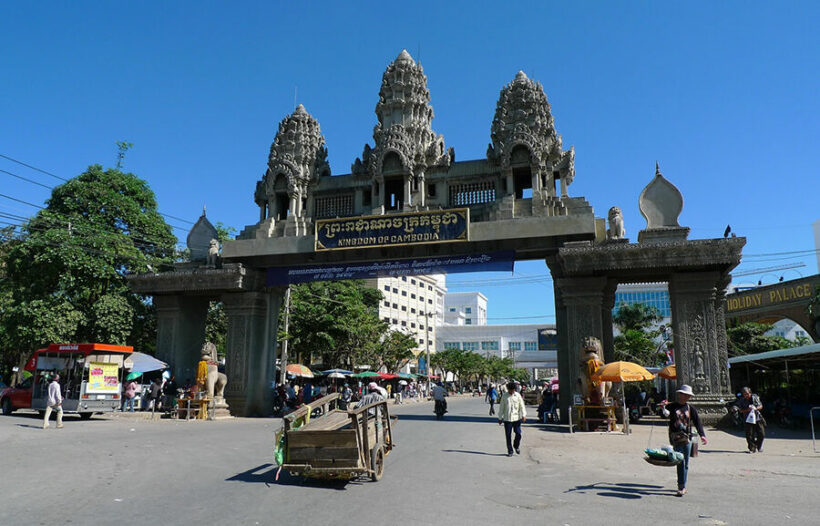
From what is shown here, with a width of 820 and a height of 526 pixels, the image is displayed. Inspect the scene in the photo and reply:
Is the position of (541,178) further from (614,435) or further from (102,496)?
(102,496)

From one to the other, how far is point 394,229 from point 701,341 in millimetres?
11900

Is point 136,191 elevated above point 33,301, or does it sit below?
above

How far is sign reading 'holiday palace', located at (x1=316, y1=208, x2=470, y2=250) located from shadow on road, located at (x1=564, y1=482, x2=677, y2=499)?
43.7ft

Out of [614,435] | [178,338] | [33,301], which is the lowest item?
[614,435]

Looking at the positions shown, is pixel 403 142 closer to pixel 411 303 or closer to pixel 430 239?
pixel 430 239

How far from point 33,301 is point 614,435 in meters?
27.1

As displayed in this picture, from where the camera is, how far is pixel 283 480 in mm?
8750

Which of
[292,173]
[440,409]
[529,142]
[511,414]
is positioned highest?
[529,142]

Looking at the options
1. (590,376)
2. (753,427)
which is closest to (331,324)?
(590,376)

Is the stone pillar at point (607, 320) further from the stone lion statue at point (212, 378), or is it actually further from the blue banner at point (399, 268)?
the stone lion statue at point (212, 378)

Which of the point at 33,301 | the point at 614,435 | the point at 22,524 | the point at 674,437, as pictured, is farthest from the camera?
the point at 33,301

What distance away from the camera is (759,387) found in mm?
30438

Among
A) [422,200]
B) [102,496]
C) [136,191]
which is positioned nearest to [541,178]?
[422,200]

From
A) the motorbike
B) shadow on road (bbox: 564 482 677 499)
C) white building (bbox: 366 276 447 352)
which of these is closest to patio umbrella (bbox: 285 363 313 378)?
the motorbike
